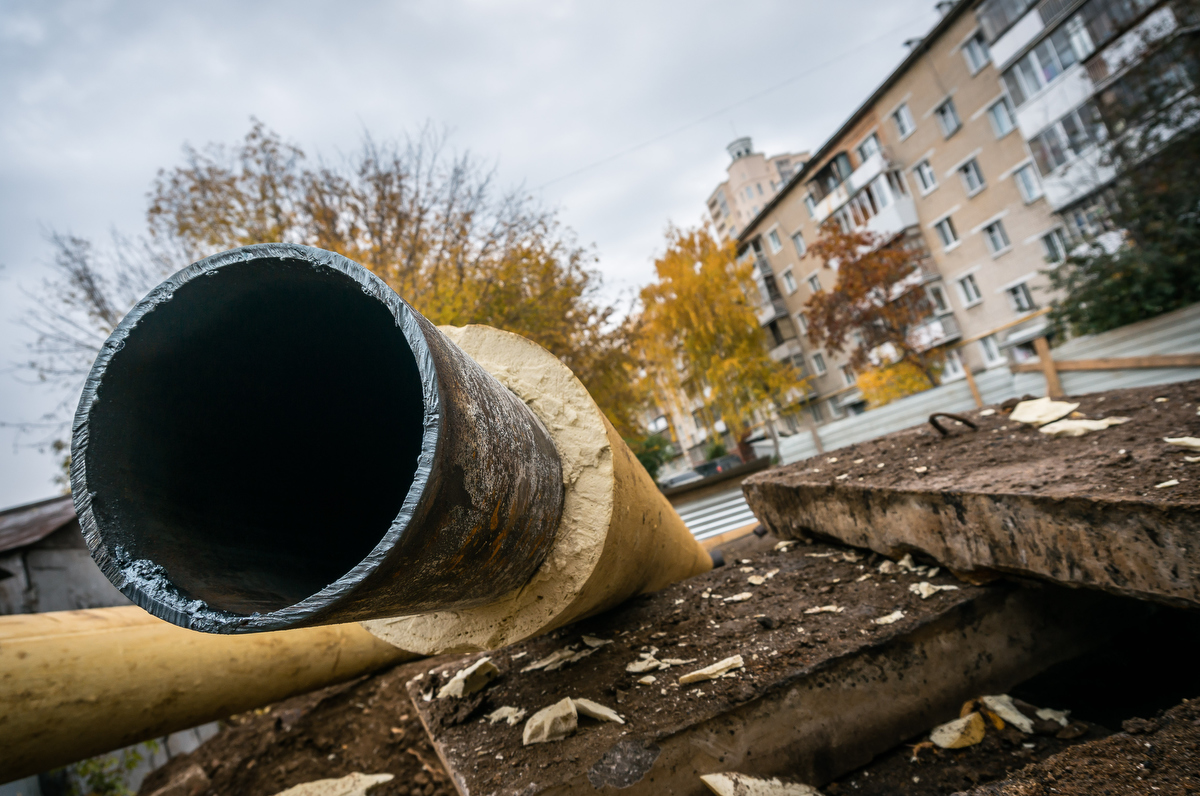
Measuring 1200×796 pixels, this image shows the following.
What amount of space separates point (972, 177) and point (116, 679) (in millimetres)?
26378

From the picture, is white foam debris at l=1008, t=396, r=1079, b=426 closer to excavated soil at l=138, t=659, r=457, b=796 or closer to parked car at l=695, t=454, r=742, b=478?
excavated soil at l=138, t=659, r=457, b=796

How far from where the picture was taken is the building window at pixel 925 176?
907 inches

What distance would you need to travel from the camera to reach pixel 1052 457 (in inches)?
82.9

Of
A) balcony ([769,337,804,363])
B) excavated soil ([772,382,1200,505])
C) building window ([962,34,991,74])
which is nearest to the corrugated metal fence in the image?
excavated soil ([772,382,1200,505])

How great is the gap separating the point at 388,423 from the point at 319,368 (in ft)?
1.14

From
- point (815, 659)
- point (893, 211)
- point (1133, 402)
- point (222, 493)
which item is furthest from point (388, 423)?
point (893, 211)

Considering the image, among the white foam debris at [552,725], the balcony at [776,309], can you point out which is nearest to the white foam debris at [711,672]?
the white foam debris at [552,725]

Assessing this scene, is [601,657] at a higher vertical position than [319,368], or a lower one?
lower

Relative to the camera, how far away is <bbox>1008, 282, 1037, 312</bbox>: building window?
67.6 ft

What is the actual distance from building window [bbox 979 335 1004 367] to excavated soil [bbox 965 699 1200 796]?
81.7 feet

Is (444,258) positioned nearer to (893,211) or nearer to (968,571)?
(968,571)

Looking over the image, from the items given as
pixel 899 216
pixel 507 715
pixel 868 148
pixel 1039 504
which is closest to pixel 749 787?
pixel 507 715

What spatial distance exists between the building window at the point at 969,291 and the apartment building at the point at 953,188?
4 centimetres

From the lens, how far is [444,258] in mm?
10891
